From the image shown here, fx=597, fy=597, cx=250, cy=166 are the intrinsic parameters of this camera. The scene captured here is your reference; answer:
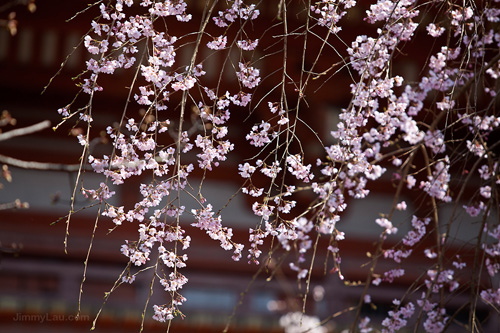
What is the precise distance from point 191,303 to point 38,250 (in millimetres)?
1259

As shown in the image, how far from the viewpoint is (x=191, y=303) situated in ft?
15.7

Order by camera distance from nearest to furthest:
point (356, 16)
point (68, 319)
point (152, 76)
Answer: point (152, 76), point (356, 16), point (68, 319)

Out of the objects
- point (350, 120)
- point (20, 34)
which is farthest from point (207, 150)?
point (20, 34)

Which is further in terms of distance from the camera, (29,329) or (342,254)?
(342,254)

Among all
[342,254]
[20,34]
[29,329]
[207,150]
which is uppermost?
[20,34]

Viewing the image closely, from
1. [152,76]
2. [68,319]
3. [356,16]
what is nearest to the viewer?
[152,76]

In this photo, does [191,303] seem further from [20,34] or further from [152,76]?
[152,76]

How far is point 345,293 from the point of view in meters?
4.81

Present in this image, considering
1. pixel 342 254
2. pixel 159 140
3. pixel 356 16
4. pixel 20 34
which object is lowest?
pixel 342 254

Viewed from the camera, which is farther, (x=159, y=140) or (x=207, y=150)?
(x=159, y=140)

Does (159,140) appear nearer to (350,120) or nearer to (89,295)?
(89,295)

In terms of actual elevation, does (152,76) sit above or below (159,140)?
below

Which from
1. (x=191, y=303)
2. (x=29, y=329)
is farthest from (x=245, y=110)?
(x=29, y=329)

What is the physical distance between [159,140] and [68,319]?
1.55 metres
